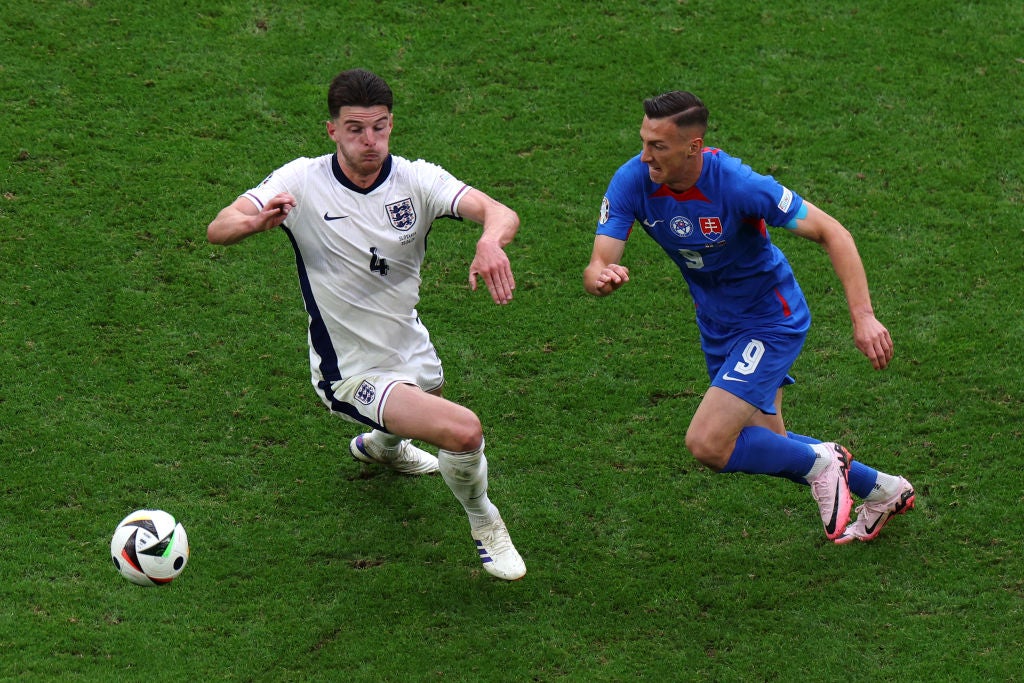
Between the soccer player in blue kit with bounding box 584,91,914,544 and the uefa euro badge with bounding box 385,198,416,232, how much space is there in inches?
37.8

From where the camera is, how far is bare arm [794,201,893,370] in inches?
221

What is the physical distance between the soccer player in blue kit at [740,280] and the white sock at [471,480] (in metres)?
1.04

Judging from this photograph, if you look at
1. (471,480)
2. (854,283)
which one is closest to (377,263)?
(471,480)

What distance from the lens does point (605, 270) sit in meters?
5.64

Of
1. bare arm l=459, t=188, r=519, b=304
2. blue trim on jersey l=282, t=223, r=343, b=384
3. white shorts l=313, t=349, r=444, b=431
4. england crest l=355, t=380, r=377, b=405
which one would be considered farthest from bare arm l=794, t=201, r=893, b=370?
blue trim on jersey l=282, t=223, r=343, b=384

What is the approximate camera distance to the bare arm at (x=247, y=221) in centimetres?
555

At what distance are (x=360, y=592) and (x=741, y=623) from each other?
1.92 meters

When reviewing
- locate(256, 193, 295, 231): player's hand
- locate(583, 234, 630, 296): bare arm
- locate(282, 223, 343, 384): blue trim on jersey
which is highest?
locate(256, 193, 295, 231): player's hand

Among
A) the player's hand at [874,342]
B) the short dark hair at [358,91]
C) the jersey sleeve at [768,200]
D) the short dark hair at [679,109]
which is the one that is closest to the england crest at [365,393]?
the short dark hair at [358,91]

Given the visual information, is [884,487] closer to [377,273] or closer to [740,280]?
[740,280]

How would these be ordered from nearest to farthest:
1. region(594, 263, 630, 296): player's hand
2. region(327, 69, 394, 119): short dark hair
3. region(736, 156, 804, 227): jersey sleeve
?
region(594, 263, 630, 296): player's hand
region(327, 69, 394, 119): short dark hair
region(736, 156, 804, 227): jersey sleeve

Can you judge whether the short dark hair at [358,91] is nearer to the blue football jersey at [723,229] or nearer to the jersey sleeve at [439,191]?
the jersey sleeve at [439,191]

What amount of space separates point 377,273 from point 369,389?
593 millimetres

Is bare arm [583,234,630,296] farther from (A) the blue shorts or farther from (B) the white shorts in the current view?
Answer: (B) the white shorts
